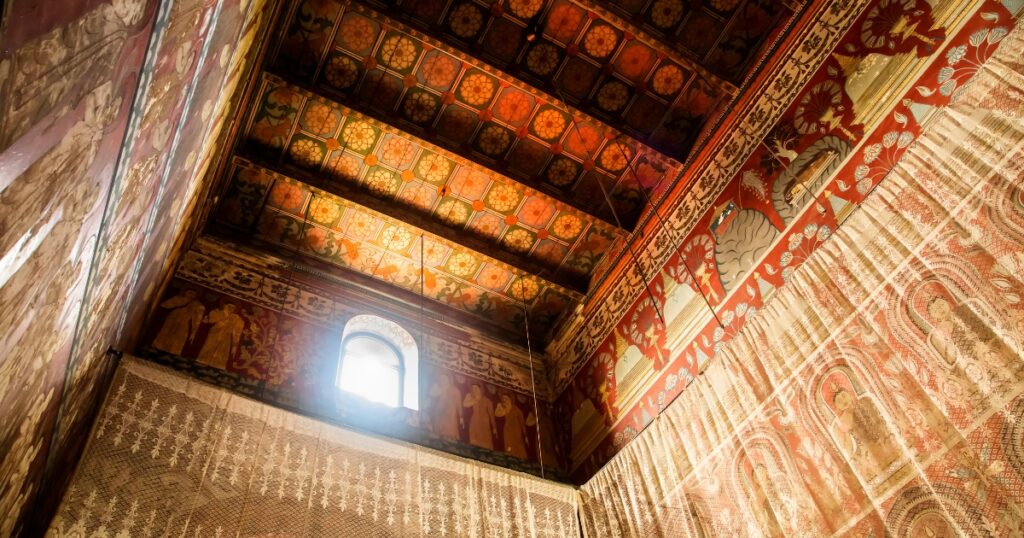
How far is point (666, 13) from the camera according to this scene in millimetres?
6477

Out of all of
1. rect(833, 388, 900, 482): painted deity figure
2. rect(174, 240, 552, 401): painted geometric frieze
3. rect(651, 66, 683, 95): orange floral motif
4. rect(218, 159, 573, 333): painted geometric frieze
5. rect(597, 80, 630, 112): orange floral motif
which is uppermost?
rect(651, 66, 683, 95): orange floral motif

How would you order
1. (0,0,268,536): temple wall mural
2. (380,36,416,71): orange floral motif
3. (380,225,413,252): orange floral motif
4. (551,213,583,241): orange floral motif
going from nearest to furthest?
1. (0,0,268,536): temple wall mural
2. (380,36,416,71): orange floral motif
3. (380,225,413,252): orange floral motif
4. (551,213,583,241): orange floral motif

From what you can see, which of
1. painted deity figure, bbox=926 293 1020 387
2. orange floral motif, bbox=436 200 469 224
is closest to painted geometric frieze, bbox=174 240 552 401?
orange floral motif, bbox=436 200 469 224

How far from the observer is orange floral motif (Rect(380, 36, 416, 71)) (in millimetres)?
6328

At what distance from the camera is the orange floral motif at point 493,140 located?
6.94 m

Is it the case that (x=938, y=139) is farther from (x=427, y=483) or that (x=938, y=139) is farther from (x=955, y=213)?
(x=427, y=483)

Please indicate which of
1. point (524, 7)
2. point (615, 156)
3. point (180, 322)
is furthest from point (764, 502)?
point (180, 322)

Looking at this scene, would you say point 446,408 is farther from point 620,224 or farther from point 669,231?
point 669,231

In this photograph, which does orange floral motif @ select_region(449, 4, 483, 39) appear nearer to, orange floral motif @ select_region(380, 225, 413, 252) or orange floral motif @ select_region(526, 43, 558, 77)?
orange floral motif @ select_region(526, 43, 558, 77)

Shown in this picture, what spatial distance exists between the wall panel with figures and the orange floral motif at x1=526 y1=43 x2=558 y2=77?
3427mm

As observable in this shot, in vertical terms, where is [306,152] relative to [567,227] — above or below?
below

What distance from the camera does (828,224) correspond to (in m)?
5.09

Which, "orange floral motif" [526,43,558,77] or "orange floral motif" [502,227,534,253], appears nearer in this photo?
"orange floral motif" [526,43,558,77]

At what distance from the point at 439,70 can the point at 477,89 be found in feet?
1.39
